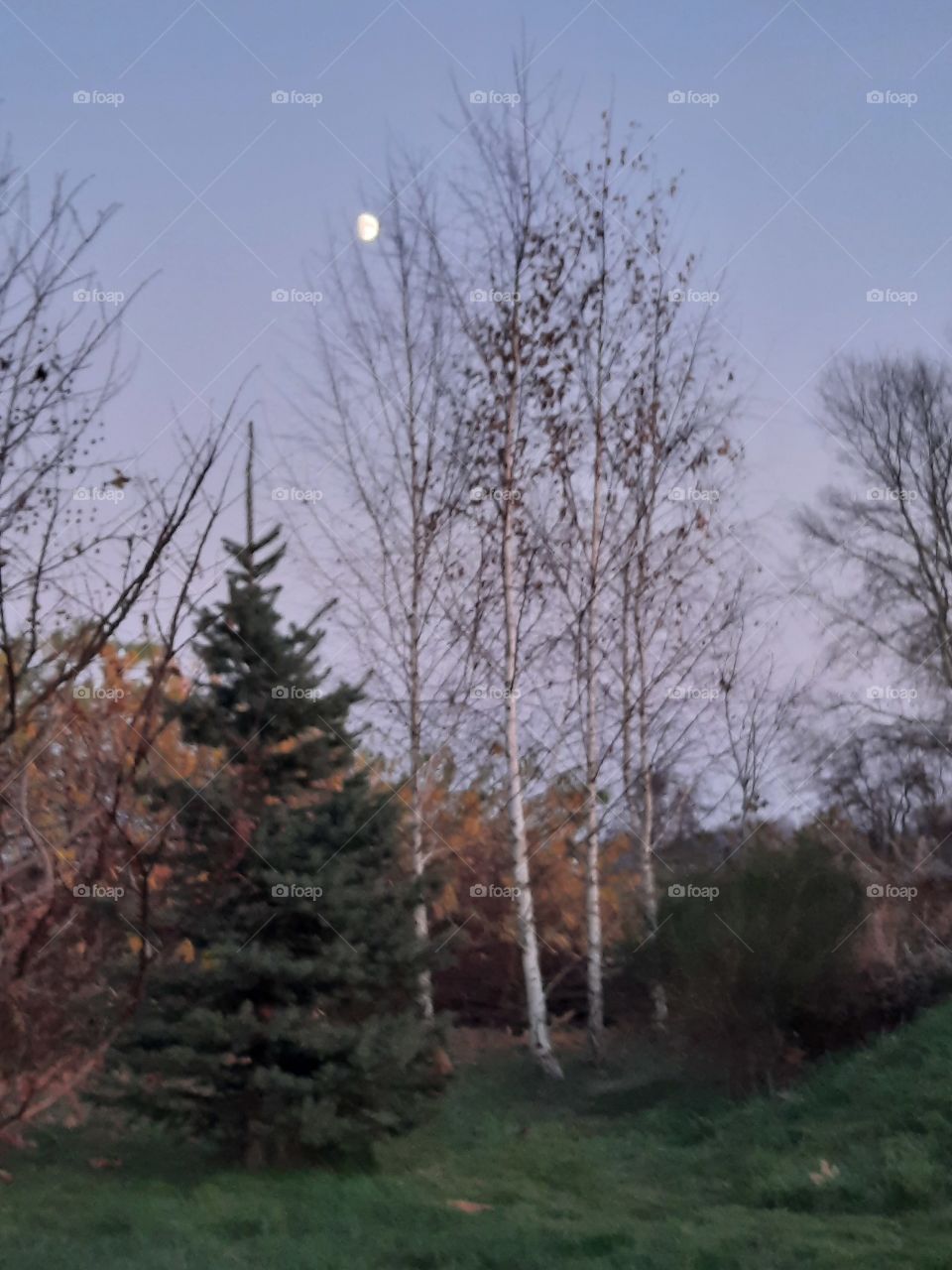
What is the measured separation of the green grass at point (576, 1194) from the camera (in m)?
7.56

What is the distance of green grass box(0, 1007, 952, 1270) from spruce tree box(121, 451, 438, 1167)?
642 mm

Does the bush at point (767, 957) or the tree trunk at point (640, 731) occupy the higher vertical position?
the tree trunk at point (640, 731)

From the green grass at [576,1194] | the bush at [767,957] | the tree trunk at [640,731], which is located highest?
the tree trunk at [640,731]

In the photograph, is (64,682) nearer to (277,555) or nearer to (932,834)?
(277,555)

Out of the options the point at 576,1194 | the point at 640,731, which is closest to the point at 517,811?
the point at 640,731

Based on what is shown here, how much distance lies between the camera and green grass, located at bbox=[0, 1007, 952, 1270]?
756 cm

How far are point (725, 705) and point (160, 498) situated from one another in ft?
63.3

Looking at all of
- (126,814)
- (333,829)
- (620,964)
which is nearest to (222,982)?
(333,829)

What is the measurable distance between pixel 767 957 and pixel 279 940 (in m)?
6.51


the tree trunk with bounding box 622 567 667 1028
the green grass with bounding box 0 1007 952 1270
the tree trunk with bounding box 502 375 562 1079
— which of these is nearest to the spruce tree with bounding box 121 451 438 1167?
the green grass with bounding box 0 1007 952 1270

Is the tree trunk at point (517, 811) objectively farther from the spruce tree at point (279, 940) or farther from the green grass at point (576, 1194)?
the spruce tree at point (279, 940)

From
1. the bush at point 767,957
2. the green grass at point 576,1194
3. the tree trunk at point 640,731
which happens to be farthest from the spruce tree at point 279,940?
the tree trunk at point 640,731

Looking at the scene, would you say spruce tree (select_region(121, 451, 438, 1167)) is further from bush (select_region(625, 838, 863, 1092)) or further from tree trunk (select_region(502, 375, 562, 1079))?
tree trunk (select_region(502, 375, 562, 1079))

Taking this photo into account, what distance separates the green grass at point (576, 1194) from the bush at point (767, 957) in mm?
875
